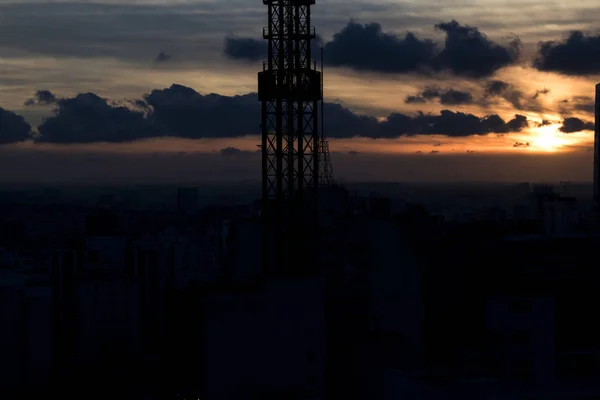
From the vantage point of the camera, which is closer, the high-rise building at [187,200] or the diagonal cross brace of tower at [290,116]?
the diagonal cross brace of tower at [290,116]

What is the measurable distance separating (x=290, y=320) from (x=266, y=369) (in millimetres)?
826

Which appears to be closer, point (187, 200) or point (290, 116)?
point (290, 116)

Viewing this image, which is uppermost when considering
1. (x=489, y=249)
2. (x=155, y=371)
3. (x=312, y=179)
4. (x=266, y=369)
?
(x=312, y=179)

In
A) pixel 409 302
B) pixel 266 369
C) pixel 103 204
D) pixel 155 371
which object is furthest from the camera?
pixel 103 204

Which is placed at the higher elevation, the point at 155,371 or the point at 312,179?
the point at 312,179

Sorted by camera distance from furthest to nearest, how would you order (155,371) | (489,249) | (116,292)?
(116,292), (155,371), (489,249)

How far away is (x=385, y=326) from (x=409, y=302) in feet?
2.02

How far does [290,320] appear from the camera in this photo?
1471cm

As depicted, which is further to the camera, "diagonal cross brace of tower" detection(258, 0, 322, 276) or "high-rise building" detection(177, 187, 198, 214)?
"high-rise building" detection(177, 187, 198, 214)

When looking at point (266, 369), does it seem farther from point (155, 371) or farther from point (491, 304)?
point (155, 371)

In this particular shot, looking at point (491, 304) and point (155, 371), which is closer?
point (491, 304)

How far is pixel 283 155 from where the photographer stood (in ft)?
59.0

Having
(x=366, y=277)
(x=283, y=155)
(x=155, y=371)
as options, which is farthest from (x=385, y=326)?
(x=155, y=371)

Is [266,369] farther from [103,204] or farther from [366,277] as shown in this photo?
[103,204]
